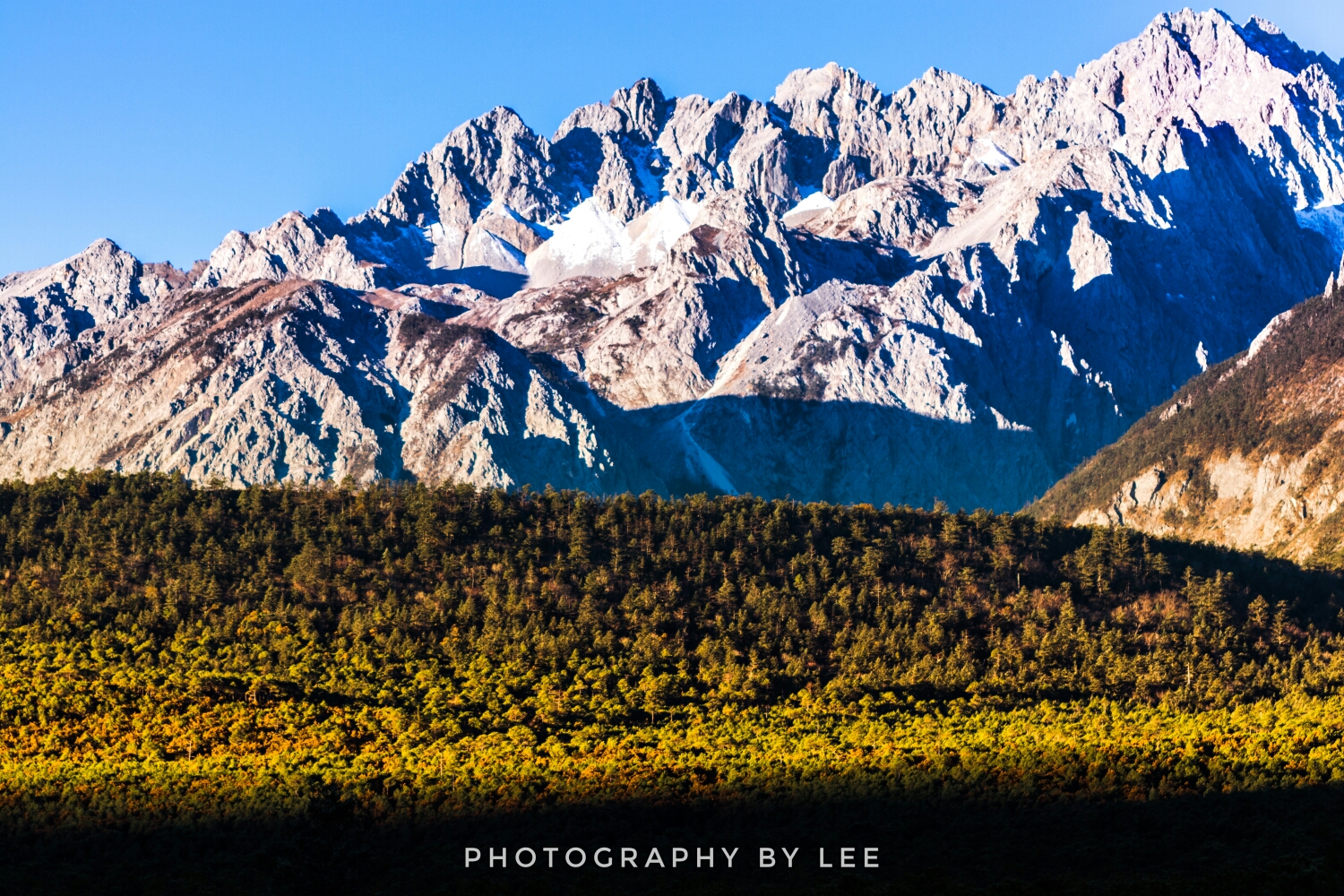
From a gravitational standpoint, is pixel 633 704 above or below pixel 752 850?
above

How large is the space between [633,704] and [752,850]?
4074 cm

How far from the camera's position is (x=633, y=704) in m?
152

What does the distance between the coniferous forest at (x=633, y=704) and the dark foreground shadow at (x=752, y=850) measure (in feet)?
1.12

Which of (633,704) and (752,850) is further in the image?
(633,704)

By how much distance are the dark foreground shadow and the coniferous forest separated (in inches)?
13.4

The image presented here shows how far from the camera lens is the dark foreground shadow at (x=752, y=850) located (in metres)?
106

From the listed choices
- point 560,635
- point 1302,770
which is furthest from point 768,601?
point 1302,770

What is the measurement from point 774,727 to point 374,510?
77896 mm

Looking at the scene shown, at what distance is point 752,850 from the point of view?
113062 millimetres

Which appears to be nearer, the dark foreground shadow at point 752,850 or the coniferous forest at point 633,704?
the dark foreground shadow at point 752,850

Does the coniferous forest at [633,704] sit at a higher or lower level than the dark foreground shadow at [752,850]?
higher

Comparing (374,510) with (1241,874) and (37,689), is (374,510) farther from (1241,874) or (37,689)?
(1241,874)

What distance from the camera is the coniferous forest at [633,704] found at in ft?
368

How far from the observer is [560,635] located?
166500mm
